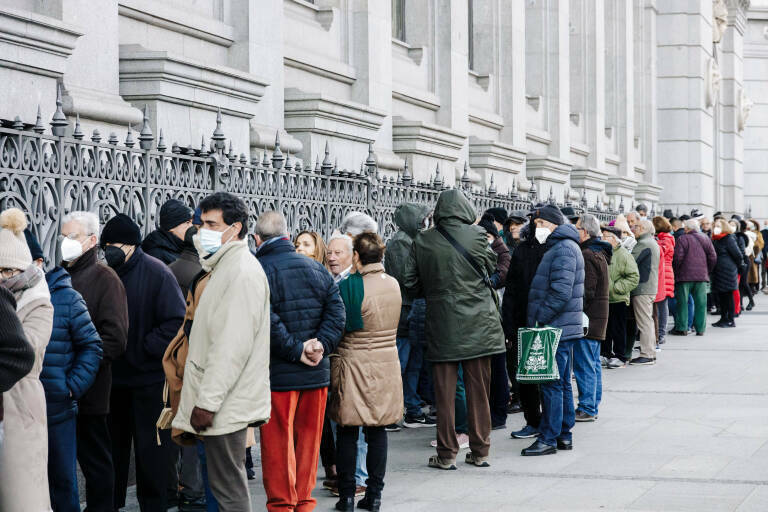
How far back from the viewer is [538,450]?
914 centimetres

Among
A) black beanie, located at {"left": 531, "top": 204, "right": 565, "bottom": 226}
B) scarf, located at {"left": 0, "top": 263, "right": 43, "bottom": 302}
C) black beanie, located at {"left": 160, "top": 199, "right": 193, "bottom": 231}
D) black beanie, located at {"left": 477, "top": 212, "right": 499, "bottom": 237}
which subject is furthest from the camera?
black beanie, located at {"left": 477, "top": 212, "right": 499, "bottom": 237}

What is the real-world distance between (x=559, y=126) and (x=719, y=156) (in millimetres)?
→ 15990

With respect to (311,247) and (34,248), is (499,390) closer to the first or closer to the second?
(311,247)

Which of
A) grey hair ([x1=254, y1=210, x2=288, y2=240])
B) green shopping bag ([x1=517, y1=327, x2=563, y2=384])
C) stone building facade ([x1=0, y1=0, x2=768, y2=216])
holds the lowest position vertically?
green shopping bag ([x1=517, y1=327, x2=563, y2=384])

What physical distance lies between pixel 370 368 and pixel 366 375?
0.16ft

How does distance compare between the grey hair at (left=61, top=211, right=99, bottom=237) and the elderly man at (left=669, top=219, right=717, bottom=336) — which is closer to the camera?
the grey hair at (left=61, top=211, right=99, bottom=237)

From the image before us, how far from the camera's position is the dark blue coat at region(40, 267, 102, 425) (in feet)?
20.0

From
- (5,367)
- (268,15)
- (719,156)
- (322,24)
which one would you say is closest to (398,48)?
(322,24)

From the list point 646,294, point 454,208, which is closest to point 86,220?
point 454,208

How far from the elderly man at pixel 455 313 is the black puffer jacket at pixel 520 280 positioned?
112cm

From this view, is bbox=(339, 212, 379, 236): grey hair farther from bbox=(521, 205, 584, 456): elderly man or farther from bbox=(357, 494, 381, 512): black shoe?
bbox=(357, 494, 381, 512): black shoe

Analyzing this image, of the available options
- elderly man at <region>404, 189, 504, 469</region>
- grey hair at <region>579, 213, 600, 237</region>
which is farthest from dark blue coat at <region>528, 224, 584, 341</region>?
grey hair at <region>579, 213, 600, 237</region>

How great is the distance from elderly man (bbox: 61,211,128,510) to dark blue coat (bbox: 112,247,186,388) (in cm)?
33

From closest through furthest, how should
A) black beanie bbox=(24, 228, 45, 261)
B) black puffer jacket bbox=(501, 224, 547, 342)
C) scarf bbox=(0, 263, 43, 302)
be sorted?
scarf bbox=(0, 263, 43, 302) < black beanie bbox=(24, 228, 45, 261) < black puffer jacket bbox=(501, 224, 547, 342)
